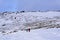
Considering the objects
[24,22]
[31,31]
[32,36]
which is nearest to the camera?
[32,36]

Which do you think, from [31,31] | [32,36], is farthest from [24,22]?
[32,36]

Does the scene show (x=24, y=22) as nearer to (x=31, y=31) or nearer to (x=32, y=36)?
(x=31, y=31)

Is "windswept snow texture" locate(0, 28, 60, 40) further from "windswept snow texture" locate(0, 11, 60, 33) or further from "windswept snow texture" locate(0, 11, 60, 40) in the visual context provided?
"windswept snow texture" locate(0, 11, 60, 33)

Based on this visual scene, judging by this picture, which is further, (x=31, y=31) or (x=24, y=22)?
(x=24, y=22)

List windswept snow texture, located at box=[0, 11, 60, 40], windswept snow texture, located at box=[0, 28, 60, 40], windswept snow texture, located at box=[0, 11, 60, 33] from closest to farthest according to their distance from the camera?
1. windswept snow texture, located at box=[0, 28, 60, 40]
2. windswept snow texture, located at box=[0, 11, 60, 40]
3. windswept snow texture, located at box=[0, 11, 60, 33]

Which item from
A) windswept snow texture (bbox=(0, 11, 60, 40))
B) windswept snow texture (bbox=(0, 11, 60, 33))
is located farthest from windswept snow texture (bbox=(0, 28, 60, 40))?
windswept snow texture (bbox=(0, 11, 60, 33))

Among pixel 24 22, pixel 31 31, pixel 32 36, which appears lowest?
pixel 24 22

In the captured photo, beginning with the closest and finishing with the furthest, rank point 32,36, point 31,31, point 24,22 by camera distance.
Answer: point 32,36
point 31,31
point 24,22

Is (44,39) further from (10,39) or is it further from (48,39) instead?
(10,39)

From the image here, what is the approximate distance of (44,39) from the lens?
14.7m

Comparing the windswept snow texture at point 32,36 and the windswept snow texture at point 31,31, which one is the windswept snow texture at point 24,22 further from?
the windswept snow texture at point 32,36

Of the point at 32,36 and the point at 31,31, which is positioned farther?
the point at 31,31

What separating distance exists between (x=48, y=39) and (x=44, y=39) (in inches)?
15.8

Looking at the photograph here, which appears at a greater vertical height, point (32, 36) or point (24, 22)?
point (32, 36)
